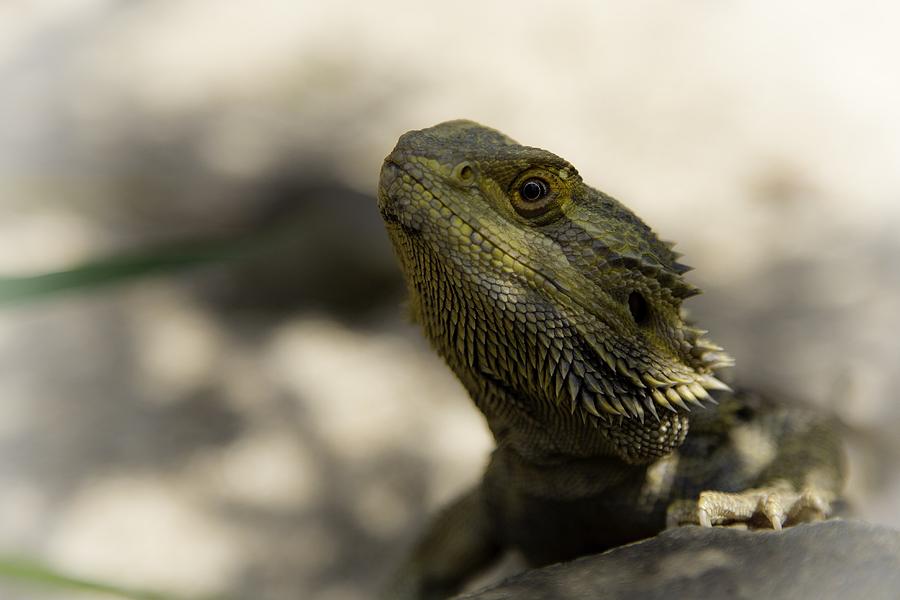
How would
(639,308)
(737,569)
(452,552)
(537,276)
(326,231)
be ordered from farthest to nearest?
(326,231), (452,552), (639,308), (537,276), (737,569)

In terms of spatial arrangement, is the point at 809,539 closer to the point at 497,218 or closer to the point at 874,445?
the point at 497,218

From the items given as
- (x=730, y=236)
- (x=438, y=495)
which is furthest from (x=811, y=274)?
(x=438, y=495)

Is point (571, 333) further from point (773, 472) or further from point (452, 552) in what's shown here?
point (452, 552)

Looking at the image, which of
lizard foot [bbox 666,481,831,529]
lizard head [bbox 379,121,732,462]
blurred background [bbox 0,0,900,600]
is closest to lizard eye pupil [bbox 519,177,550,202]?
lizard head [bbox 379,121,732,462]

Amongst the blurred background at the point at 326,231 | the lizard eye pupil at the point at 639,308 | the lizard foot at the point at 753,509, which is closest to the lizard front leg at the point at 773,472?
the lizard foot at the point at 753,509

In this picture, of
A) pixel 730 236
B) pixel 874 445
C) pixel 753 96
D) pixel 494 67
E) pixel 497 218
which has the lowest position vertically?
pixel 874 445

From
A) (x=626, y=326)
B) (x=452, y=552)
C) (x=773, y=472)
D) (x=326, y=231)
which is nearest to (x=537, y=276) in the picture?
(x=626, y=326)
